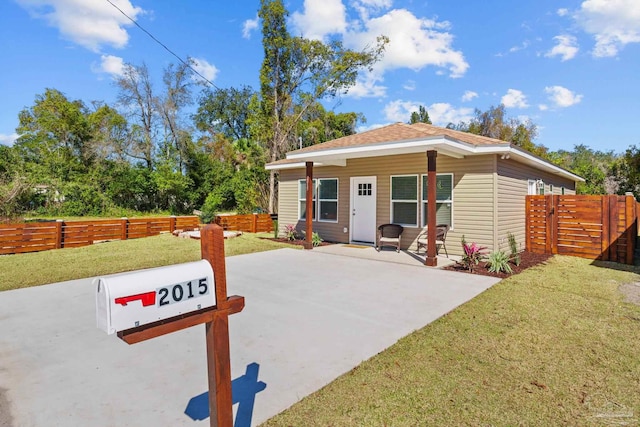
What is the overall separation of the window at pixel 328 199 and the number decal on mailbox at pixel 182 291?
376 inches

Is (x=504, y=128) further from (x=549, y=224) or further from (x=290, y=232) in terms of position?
(x=290, y=232)

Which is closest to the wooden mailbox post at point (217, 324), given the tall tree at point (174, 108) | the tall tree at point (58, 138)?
the tall tree at point (58, 138)

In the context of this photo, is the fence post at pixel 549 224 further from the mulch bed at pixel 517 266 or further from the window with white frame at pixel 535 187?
the window with white frame at pixel 535 187

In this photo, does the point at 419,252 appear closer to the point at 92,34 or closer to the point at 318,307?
the point at 318,307

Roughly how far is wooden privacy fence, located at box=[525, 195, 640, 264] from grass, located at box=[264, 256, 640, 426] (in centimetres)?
435

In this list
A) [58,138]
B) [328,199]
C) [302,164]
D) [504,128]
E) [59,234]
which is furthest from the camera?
[504,128]

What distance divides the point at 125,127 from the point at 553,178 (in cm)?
2519

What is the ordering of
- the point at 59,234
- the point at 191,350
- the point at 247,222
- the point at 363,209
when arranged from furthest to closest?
the point at 247,222 < the point at 363,209 < the point at 59,234 < the point at 191,350

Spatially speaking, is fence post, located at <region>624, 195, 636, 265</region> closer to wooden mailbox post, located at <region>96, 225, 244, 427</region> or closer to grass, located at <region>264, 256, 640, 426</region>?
grass, located at <region>264, 256, 640, 426</region>

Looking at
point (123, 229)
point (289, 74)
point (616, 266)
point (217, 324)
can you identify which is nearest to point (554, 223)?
point (616, 266)

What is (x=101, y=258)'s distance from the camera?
8.27 m

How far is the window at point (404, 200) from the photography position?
930cm

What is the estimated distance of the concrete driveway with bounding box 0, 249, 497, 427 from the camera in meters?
2.35

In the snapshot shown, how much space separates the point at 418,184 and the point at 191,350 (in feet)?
24.4
